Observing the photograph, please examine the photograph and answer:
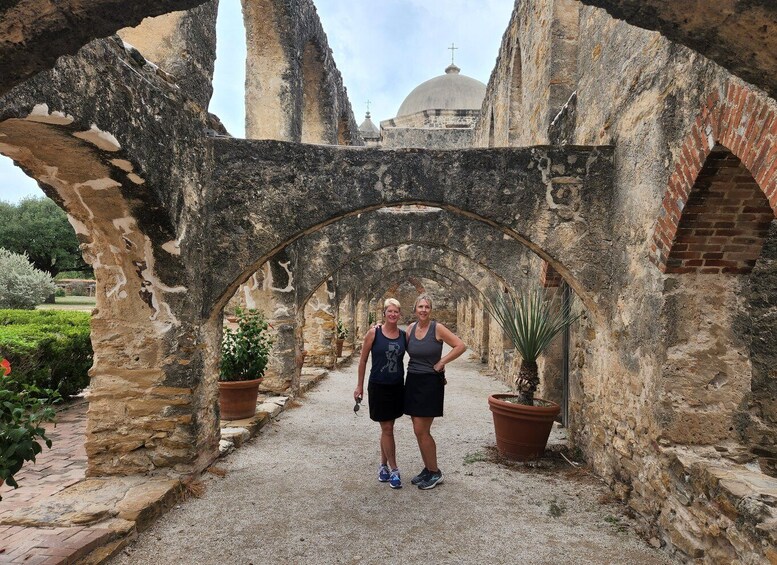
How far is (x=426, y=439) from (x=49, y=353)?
5069 millimetres

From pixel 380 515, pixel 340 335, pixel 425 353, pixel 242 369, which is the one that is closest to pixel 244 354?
pixel 242 369

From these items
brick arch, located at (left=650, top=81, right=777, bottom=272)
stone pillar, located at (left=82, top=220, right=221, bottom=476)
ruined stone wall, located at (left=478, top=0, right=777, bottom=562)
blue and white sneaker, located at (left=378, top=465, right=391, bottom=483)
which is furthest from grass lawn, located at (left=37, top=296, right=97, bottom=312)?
brick arch, located at (left=650, top=81, right=777, bottom=272)

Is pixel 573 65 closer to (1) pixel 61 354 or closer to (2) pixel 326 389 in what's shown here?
(2) pixel 326 389

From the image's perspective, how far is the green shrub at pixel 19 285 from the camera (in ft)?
41.3

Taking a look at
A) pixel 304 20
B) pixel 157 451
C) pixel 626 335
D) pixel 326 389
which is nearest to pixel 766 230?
pixel 626 335

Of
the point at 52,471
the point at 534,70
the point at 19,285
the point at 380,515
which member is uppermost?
the point at 534,70

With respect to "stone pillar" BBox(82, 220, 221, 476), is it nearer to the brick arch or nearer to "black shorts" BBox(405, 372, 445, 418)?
"black shorts" BBox(405, 372, 445, 418)

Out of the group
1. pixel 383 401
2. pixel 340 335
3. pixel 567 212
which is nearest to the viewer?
pixel 383 401

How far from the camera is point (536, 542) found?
3.39 m

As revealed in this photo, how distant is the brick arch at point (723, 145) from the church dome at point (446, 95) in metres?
23.6

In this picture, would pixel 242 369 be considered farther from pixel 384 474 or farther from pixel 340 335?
pixel 340 335

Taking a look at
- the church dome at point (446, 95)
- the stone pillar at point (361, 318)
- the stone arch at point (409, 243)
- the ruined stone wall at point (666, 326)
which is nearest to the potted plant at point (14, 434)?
the ruined stone wall at point (666, 326)

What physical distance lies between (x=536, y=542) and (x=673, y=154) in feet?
8.47

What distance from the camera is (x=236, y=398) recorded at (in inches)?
241
